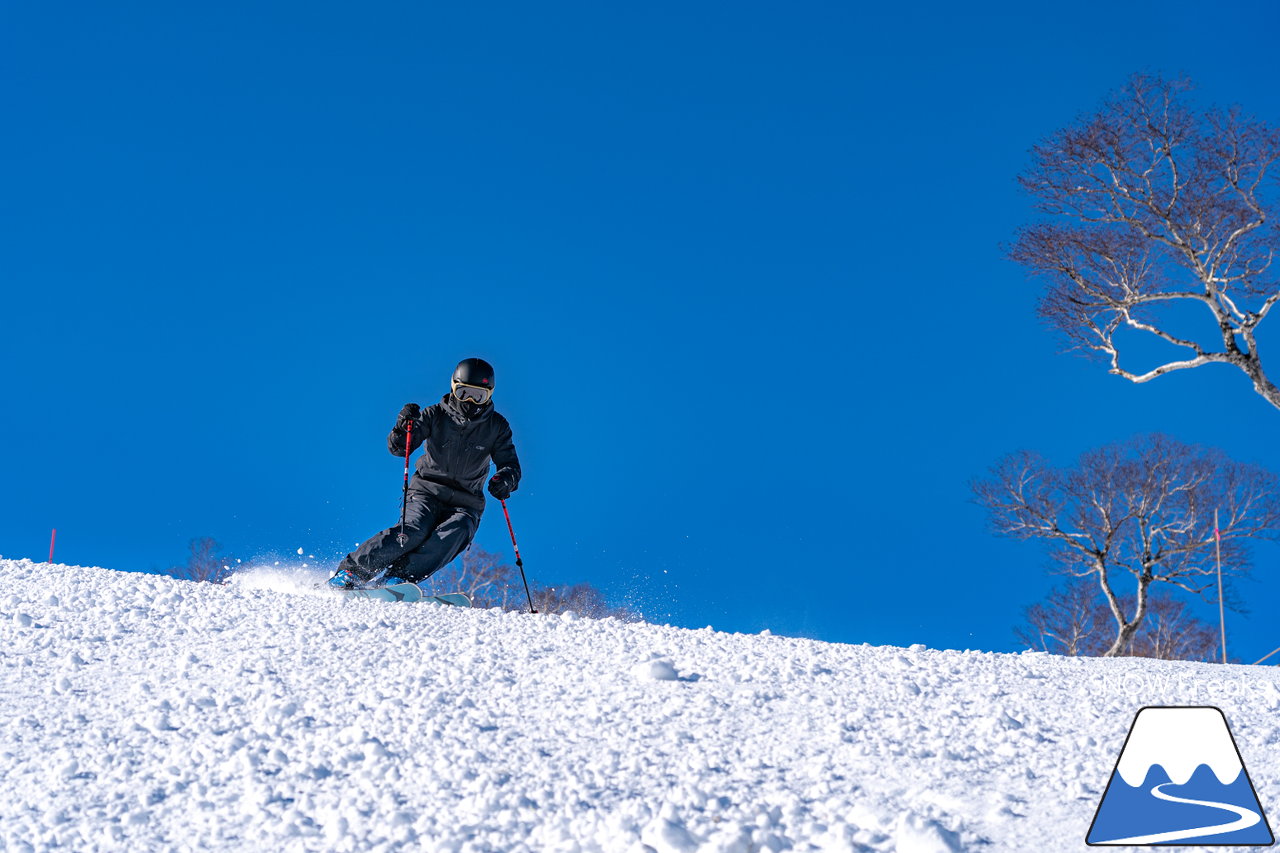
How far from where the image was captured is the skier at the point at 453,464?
8.25m

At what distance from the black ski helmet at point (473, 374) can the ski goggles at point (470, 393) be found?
0.03 meters

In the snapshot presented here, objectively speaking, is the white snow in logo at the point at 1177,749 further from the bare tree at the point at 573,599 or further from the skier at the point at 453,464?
the bare tree at the point at 573,599

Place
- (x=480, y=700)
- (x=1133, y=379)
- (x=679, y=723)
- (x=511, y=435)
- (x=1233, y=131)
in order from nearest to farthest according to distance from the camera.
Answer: (x=679, y=723)
(x=480, y=700)
(x=511, y=435)
(x=1233, y=131)
(x=1133, y=379)

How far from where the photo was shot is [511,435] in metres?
8.98

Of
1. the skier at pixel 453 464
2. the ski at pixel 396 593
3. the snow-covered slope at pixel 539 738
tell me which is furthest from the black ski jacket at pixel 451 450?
the snow-covered slope at pixel 539 738

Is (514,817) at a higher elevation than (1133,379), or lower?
lower

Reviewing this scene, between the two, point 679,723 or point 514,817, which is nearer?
point 514,817

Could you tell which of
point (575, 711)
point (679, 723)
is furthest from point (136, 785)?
point (679, 723)

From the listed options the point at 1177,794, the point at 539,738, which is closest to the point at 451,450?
the point at 539,738

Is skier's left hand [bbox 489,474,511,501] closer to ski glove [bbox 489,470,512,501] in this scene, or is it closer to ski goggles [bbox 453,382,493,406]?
ski glove [bbox 489,470,512,501]

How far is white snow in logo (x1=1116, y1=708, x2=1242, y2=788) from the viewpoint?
3.44 meters

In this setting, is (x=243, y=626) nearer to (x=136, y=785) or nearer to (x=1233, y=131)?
(x=136, y=785)

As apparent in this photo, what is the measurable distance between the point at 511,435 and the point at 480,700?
16.4ft

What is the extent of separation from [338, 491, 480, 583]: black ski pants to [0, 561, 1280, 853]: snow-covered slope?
213 cm
